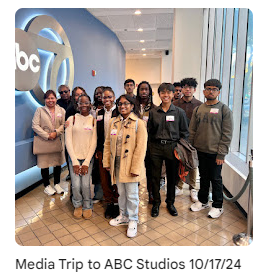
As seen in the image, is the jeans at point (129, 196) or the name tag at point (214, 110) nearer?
the jeans at point (129, 196)

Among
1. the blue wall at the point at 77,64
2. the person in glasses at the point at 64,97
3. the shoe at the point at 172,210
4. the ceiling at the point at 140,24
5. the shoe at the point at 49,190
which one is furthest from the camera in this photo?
the ceiling at the point at 140,24

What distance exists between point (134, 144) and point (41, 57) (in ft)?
8.29

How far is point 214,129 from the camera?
2.66m

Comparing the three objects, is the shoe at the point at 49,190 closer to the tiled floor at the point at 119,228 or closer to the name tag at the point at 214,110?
the tiled floor at the point at 119,228

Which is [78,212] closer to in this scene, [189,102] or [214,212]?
[214,212]

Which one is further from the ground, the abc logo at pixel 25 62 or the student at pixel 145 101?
the abc logo at pixel 25 62

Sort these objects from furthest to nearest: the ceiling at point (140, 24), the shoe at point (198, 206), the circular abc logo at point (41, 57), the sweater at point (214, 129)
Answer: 1. the ceiling at point (140, 24)
2. the circular abc logo at point (41, 57)
3. the shoe at point (198, 206)
4. the sweater at point (214, 129)

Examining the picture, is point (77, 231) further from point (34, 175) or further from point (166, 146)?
point (34, 175)

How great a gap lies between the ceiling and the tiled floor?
493cm

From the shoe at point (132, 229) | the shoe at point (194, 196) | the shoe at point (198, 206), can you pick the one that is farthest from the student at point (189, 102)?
the shoe at point (132, 229)

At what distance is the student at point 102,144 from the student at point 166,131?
1.64ft

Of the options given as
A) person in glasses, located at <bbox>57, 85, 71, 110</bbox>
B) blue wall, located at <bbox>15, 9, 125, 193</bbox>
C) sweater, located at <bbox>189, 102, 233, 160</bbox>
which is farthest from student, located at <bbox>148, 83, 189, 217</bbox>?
blue wall, located at <bbox>15, 9, 125, 193</bbox>

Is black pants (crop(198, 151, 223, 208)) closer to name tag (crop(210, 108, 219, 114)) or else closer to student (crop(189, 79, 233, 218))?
student (crop(189, 79, 233, 218))

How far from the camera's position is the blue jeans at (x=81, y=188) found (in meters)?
2.75
